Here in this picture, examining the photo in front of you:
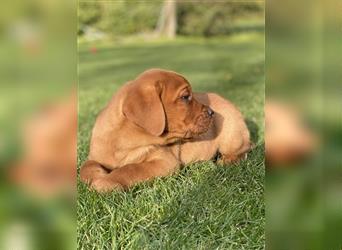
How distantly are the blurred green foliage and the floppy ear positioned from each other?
7009 mm

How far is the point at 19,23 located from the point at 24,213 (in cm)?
34

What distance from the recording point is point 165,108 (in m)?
2.59

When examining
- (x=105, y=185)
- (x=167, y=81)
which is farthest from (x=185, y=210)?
(x=167, y=81)

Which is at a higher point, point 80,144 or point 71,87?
point 71,87

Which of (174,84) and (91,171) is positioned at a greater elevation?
(174,84)

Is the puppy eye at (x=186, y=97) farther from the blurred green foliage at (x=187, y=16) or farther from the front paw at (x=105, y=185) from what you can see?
the blurred green foliage at (x=187, y=16)

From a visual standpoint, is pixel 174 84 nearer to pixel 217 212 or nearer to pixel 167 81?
pixel 167 81

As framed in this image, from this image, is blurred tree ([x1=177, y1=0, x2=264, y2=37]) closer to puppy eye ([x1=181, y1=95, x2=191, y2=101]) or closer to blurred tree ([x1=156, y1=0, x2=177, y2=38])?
blurred tree ([x1=156, y1=0, x2=177, y2=38])

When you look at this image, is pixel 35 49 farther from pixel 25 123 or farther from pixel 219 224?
pixel 219 224

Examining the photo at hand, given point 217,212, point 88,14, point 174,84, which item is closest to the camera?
point 217,212

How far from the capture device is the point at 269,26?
3.46ft

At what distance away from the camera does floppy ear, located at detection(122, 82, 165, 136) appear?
2494 millimetres

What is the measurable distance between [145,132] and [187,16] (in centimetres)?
729

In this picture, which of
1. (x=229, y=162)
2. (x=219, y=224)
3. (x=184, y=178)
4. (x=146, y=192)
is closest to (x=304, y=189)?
(x=219, y=224)
